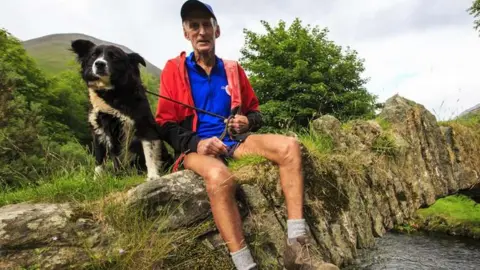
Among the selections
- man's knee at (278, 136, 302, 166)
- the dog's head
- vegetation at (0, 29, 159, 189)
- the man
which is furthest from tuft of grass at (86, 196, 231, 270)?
vegetation at (0, 29, 159, 189)

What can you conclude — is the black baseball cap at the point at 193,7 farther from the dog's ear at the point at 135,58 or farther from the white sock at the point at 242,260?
the white sock at the point at 242,260

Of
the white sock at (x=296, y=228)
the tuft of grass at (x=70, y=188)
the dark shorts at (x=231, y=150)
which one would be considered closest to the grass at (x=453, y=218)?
the dark shorts at (x=231, y=150)

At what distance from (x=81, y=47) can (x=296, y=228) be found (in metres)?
2.35

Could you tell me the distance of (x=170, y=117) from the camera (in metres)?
3.42

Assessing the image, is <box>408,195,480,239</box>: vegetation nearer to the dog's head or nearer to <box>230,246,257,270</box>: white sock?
<box>230,246,257,270</box>: white sock

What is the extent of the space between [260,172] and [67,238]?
4.82 feet

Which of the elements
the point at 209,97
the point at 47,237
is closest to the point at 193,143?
the point at 209,97

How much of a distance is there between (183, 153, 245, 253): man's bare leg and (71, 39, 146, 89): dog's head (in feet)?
3.95

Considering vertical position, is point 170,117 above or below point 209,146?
above

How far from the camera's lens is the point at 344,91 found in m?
20.6

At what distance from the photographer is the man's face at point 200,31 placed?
11.1ft

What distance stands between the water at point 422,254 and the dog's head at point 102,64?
9.97m

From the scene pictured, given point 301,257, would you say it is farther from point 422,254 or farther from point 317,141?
point 422,254

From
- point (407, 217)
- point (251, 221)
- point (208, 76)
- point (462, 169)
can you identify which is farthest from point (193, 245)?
point (462, 169)
